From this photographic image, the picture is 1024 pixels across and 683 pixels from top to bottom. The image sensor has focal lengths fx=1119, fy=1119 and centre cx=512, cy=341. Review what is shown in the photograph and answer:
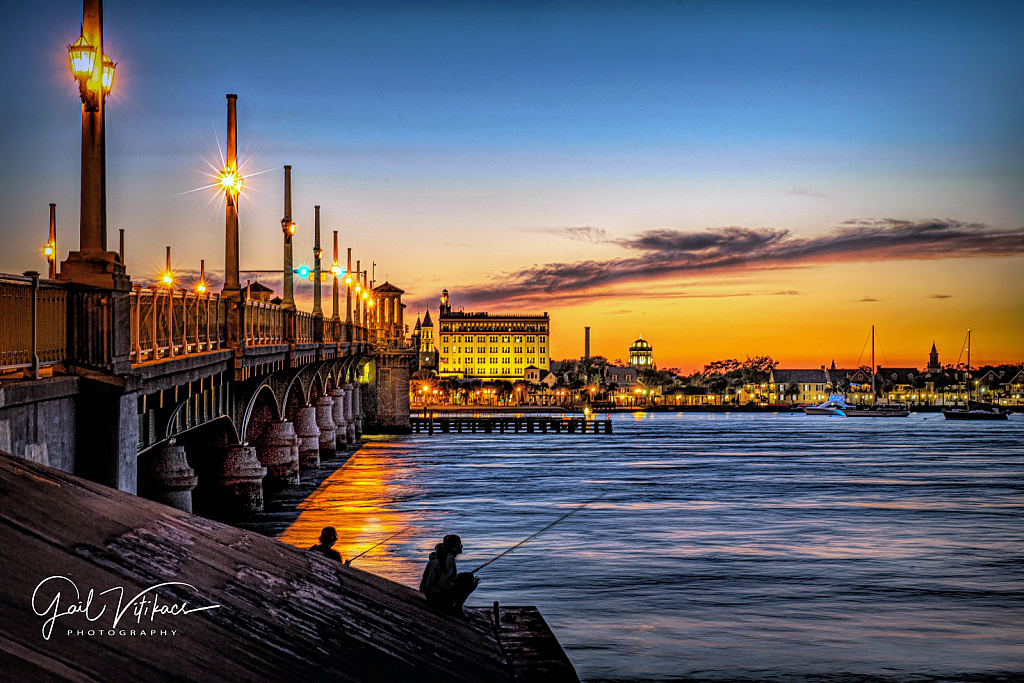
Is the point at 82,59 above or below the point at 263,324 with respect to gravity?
above

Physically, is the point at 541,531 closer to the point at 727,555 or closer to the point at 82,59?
the point at 727,555

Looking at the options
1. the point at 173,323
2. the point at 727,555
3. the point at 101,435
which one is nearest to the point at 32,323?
the point at 101,435

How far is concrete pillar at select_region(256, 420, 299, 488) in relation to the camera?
52.0m

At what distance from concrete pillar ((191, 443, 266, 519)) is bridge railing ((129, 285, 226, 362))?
11998mm

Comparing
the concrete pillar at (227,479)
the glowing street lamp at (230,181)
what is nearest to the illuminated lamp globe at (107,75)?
the glowing street lamp at (230,181)

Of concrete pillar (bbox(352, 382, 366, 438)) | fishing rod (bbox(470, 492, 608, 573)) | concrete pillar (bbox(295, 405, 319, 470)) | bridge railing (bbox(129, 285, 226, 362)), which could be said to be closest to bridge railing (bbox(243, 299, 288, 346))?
bridge railing (bbox(129, 285, 226, 362))

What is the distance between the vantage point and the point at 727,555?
39.8 meters

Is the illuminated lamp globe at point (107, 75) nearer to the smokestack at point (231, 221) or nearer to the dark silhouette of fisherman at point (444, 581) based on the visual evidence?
the dark silhouette of fisherman at point (444, 581)

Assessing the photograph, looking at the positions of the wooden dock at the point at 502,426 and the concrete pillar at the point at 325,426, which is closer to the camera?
the concrete pillar at the point at 325,426

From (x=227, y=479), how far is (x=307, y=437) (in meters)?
24.3

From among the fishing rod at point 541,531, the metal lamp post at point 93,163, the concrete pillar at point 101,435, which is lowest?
the fishing rod at point 541,531

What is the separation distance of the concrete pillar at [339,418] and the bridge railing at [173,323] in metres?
51.9

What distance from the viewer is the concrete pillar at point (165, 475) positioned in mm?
26875

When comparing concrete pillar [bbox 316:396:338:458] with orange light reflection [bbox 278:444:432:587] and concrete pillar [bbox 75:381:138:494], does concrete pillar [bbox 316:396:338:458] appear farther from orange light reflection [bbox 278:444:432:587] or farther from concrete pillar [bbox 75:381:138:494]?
concrete pillar [bbox 75:381:138:494]
